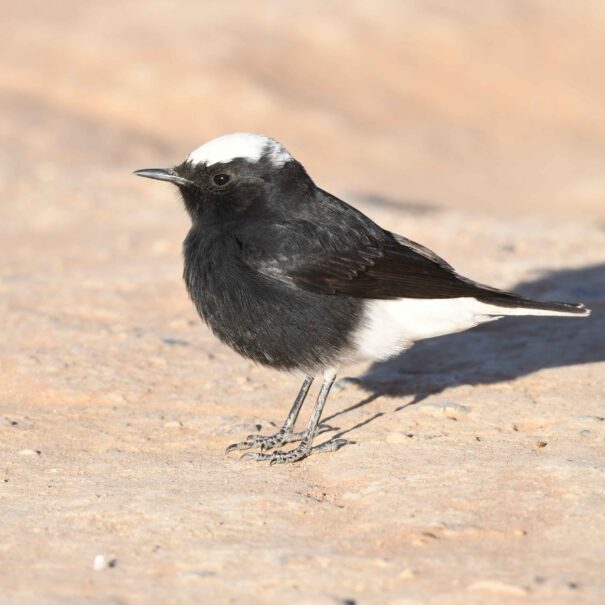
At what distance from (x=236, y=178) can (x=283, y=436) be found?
4.92ft

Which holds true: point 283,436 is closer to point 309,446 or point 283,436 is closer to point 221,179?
point 309,446

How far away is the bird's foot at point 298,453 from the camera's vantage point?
5.93m

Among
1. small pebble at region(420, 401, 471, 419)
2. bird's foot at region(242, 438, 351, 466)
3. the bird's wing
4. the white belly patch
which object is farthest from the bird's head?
small pebble at region(420, 401, 471, 419)

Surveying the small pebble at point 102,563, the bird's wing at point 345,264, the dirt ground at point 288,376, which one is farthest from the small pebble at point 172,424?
the small pebble at point 102,563

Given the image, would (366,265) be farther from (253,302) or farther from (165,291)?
(165,291)

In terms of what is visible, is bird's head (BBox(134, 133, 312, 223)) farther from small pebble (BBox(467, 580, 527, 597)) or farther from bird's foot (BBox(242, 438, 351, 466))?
small pebble (BBox(467, 580, 527, 597))

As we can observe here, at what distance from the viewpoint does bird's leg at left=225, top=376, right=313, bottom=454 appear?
6141mm

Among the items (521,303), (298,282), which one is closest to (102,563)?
(298,282)

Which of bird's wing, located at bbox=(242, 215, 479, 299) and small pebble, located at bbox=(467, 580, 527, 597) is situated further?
bird's wing, located at bbox=(242, 215, 479, 299)

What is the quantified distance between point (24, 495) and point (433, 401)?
8.30ft

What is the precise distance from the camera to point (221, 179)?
21.0 feet

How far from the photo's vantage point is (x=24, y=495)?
5.33 meters

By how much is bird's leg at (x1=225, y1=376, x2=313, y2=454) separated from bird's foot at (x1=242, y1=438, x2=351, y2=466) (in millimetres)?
85

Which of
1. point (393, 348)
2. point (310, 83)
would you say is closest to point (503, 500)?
point (393, 348)
